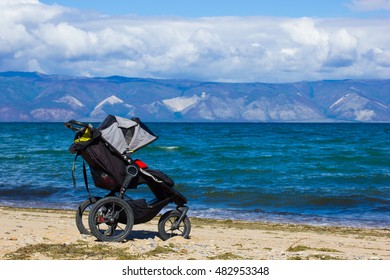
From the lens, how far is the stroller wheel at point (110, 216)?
32.5 ft

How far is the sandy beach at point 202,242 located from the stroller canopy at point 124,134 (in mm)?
1466

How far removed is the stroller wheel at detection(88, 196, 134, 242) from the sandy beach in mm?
176

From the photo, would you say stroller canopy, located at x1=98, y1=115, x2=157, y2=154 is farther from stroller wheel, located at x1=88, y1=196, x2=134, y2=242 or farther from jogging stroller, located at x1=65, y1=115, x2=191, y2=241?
stroller wheel, located at x1=88, y1=196, x2=134, y2=242

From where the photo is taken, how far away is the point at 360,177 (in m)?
27.7

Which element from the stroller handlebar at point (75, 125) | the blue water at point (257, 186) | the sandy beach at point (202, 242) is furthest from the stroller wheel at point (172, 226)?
the blue water at point (257, 186)

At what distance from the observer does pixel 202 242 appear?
10.6m

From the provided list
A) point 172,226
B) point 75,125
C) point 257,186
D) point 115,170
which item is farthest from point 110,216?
point 257,186

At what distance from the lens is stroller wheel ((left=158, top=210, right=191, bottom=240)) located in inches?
420

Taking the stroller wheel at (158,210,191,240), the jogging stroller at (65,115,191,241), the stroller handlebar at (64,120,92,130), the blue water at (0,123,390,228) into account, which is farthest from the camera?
the blue water at (0,123,390,228)

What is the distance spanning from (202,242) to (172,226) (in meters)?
0.57

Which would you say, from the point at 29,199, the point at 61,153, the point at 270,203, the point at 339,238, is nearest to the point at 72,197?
the point at 29,199

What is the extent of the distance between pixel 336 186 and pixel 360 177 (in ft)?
12.7

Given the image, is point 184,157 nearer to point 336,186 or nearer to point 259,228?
point 336,186

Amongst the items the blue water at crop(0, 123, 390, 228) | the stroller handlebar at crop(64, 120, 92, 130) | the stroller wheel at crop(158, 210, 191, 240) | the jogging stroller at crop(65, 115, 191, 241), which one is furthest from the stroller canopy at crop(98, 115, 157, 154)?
the blue water at crop(0, 123, 390, 228)
